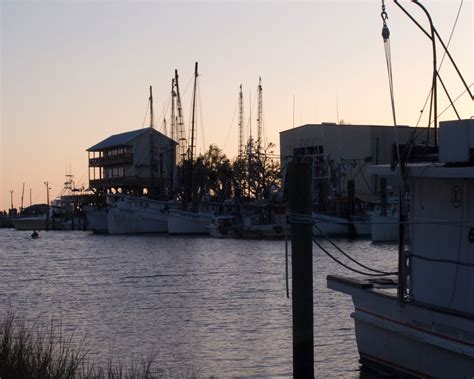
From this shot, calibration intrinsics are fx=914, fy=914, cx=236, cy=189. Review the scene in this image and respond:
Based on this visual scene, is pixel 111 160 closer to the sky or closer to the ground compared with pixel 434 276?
closer to the sky

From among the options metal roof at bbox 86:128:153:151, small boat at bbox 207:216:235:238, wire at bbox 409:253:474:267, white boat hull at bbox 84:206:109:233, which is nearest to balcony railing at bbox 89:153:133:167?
metal roof at bbox 86:128:153:151

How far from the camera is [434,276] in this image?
15.0 m

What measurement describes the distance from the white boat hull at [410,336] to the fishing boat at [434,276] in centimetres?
2

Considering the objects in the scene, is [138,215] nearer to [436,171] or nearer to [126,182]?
[126,182]

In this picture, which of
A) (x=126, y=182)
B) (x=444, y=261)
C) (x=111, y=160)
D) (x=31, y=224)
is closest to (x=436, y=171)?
(x=444, y=261)

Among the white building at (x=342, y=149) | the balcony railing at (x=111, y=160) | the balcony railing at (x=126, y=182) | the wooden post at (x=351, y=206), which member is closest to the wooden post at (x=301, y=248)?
the wooden post at (x=351, y=206)

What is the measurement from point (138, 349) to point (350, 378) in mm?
6302

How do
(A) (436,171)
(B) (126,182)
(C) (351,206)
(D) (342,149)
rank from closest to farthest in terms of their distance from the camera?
(A) (436,171) < (C) (351,206) < (D) (342,149) < (B) (126,182)

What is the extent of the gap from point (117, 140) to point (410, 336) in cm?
12109

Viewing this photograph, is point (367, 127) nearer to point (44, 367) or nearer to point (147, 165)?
point (147, 165)

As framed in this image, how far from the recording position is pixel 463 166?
1356cm

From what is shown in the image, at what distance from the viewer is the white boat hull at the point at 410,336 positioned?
13594mm

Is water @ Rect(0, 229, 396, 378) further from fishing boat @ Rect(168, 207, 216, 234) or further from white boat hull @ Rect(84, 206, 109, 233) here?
white boat hull @ Rect(84, 206, 109, 233)

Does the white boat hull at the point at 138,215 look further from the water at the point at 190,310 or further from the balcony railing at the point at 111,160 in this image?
the water at the point at 190,310
